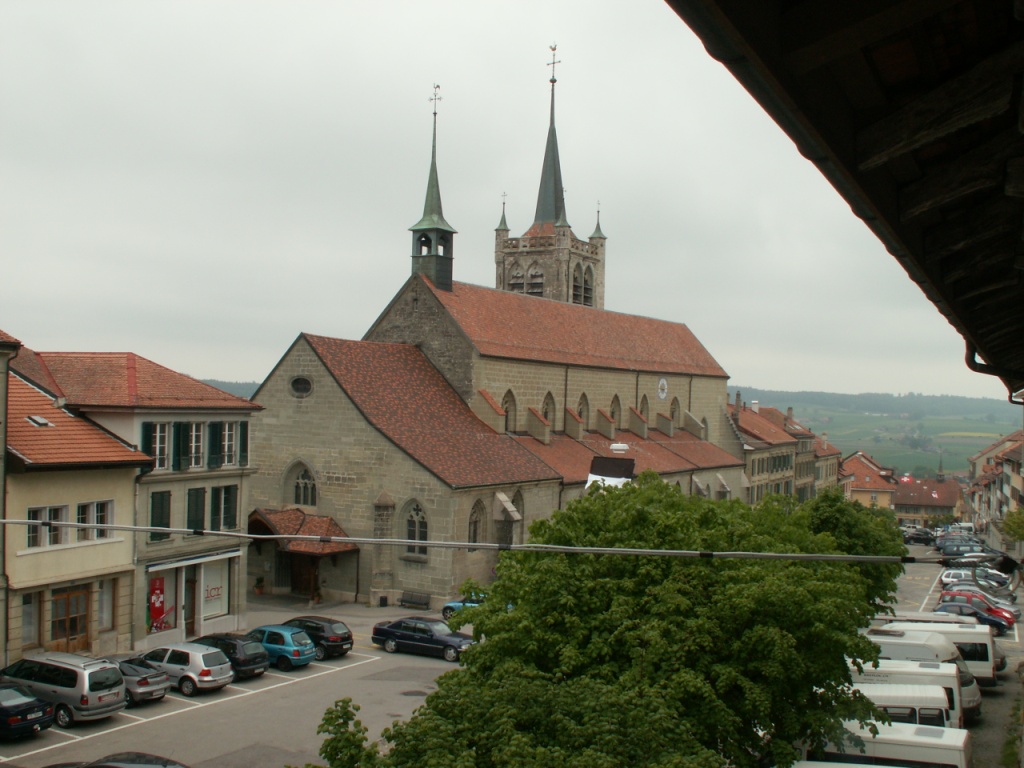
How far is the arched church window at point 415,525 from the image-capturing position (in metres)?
37.0

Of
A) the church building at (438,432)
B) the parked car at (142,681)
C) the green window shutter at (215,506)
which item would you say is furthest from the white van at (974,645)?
the green window shutter at (215,506)

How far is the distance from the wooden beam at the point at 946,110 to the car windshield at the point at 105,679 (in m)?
21.6

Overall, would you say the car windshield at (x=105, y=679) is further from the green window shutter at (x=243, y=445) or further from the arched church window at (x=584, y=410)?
the arched church window at (x=584, y=410)

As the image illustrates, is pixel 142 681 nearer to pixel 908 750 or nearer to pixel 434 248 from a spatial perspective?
pixel 908 750

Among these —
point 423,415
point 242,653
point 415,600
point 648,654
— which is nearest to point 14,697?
point 242,653

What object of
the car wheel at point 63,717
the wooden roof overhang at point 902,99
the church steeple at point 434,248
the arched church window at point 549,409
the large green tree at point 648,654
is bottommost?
the car wheel at point 63,717

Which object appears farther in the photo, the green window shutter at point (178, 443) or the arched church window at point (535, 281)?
the arched church window at point (535, 281)

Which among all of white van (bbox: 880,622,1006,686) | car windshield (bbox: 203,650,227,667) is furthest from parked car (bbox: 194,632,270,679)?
white van (bbox: 880,622,1006,686)

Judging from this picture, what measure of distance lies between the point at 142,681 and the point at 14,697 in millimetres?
3217

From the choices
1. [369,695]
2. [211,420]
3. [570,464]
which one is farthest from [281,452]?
[369,695]

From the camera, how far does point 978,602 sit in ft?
134

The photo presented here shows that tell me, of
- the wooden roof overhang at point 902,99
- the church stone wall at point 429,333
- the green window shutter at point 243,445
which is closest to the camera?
the wooden roof overhang at point 902,99

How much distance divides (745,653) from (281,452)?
27682 millimetres

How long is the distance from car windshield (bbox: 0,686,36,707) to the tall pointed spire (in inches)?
2115
